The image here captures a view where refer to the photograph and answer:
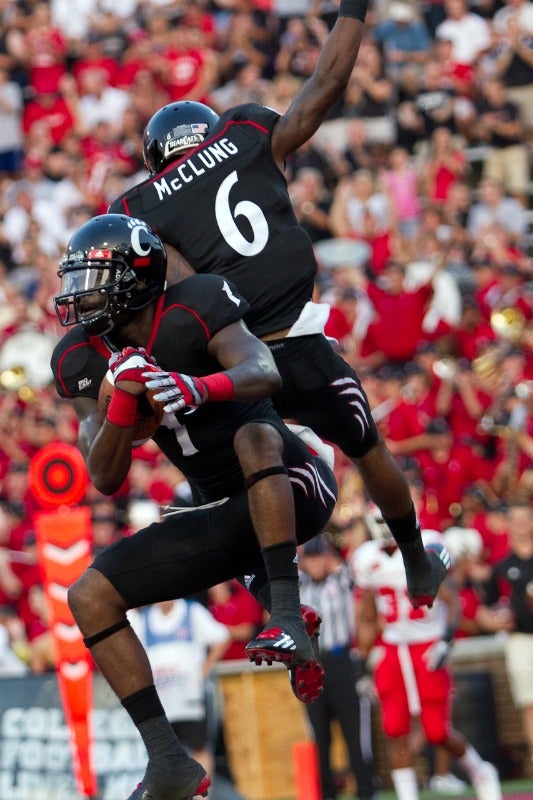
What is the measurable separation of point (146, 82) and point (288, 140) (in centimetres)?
1113

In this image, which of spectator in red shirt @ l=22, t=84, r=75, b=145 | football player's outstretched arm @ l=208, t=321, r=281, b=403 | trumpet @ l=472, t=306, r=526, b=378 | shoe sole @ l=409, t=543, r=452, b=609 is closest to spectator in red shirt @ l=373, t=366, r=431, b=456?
trumpet @ l=472, t=306, r=526, b=378

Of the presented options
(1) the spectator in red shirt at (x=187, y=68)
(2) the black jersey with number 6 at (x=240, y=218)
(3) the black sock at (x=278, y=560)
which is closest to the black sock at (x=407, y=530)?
(2) the black jersey with number 6 at (x=240, y=218)

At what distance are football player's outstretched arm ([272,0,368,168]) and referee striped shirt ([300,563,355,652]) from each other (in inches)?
199

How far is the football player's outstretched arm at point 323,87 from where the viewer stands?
6484 millimetres

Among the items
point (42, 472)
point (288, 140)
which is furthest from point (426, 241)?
point (288, 140)

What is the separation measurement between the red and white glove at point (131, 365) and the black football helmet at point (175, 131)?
4.21 feet

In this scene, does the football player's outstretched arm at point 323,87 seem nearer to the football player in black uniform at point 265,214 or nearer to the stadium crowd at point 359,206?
the football player in black uniform at point 265,214

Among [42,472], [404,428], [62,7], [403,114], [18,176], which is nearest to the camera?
[42,472]

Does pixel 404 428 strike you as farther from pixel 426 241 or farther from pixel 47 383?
pixel 47 383

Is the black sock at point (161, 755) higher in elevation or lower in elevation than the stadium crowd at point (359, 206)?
lower

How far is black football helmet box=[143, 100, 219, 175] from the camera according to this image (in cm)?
667

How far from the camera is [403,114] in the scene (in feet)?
54.2

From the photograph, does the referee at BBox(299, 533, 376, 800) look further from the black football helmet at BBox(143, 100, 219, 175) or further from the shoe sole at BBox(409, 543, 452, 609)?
the black football helmet at BBox(143, 100, 219, 175)

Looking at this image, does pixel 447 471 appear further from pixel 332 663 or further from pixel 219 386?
pixel 219 386
